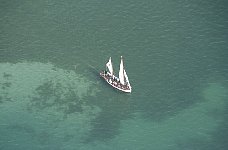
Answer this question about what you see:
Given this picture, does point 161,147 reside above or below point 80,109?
below

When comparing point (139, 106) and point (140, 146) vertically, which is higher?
point (139, 106)

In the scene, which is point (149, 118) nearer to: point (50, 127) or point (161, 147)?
point (161, 147)

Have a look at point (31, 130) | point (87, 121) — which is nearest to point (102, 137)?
point (87, 121)

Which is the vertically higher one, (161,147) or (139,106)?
(139,106)

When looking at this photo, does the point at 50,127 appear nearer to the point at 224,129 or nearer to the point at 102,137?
the point at 102,137

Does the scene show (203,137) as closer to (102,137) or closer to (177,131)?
(177,131)

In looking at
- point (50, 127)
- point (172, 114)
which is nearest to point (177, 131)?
point (172, 114)

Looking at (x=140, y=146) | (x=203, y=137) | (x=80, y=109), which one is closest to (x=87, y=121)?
(x=80, y=109)
